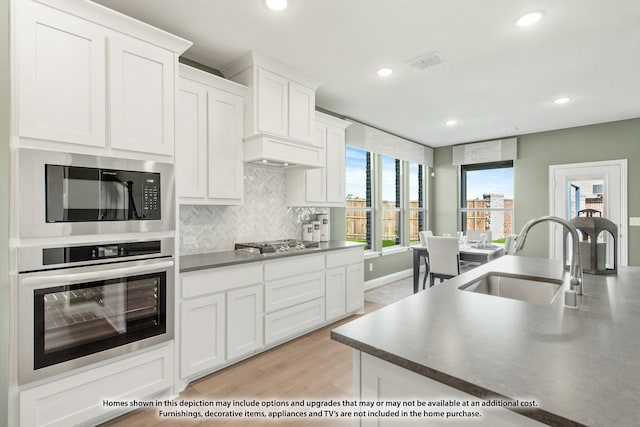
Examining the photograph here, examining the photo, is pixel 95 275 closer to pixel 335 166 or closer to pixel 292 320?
pixel 292 320

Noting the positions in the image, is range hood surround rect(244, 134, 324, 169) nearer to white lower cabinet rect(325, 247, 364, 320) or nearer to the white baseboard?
white lower cabinet rect(325, 247, 364, 320)

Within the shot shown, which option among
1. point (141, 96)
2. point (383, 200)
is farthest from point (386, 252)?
point (141, 96)

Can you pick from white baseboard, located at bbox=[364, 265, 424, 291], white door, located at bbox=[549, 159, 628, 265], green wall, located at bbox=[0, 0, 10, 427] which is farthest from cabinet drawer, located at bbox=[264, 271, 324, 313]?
white door, located at bbox=[549, 159, 628, 265]

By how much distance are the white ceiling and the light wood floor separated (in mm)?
2640

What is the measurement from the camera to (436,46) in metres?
2.56

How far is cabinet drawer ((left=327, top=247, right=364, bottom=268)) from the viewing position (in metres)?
3.32

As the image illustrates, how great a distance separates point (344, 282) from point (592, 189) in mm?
4382

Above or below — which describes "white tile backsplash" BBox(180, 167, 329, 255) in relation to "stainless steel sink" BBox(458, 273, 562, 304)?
above

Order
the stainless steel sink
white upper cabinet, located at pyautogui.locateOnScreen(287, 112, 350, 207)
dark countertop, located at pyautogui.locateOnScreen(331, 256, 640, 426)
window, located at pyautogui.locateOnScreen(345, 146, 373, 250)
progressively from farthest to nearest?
window, located at pyautogui.locateOnScreen(345, 146, 373, 250), white upper cabinet, located at pyautogui.locateOnScreen(287, 112, 350, 207), the stainless steel sink, dark countertop, located at pyautogui.locateOnScreen(331, 256, 640, 426)

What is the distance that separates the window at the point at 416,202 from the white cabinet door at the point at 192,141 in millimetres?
4358

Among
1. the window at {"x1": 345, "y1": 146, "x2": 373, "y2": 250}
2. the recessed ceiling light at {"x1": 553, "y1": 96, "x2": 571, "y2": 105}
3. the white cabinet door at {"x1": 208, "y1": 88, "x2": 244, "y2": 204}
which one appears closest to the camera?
the white cabinet door at {"x1": 208, "y1": 88, "x2": 244, "y2": 204}

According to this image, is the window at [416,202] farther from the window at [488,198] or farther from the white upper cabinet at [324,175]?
the white upper cabinet at [324,175]

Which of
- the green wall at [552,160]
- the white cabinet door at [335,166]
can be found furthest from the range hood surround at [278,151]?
the green wall at [552,160]

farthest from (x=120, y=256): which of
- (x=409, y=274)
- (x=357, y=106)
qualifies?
(x=409, y=274)
